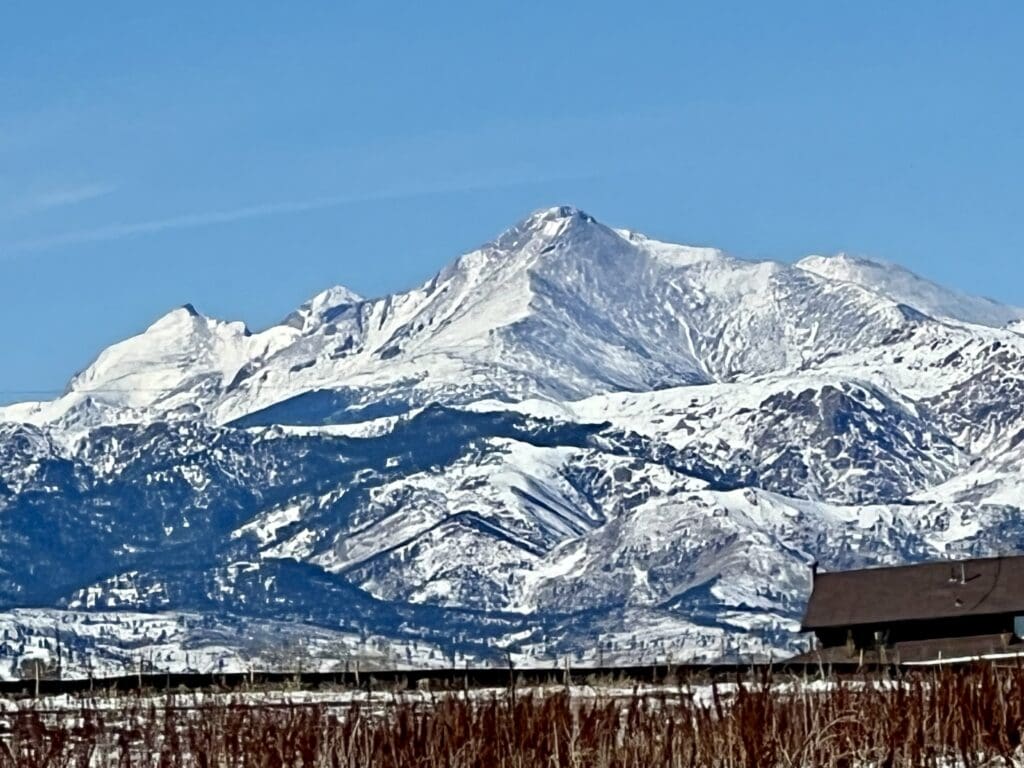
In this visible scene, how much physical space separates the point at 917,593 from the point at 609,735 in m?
101

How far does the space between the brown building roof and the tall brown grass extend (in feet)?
300

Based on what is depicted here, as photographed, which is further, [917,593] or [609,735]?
[917,593]

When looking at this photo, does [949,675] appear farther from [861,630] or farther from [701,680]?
[861,630]

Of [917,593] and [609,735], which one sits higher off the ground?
[917,593]

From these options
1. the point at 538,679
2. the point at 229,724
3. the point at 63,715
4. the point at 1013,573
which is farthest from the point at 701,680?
the point at 1013,573

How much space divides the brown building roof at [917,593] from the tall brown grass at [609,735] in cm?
9158

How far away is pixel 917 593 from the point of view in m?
116

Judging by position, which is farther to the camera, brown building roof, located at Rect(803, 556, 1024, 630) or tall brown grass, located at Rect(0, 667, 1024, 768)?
brown building roof, located at Rect(803, 556, 1024, 630)

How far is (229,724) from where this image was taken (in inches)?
675

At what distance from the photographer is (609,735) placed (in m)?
16.6

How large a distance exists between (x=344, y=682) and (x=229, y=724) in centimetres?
1735

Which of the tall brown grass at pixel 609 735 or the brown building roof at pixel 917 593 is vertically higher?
the brown building roof at pixel 917 593

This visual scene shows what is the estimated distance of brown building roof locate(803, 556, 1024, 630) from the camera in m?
111

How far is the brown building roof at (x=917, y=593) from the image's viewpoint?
365 feet
